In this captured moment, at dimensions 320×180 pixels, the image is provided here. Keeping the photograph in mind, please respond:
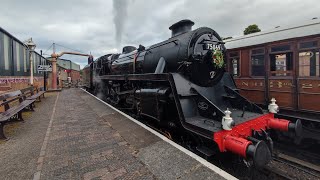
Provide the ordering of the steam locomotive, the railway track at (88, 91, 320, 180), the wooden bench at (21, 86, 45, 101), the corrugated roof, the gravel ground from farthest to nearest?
1. the wooden bench at (21, 86, 45, 101)
2. the corrugated roof
3. the railway track at (88, 91, 320, 180)
4. the steam locomotive
5. the gravel ground

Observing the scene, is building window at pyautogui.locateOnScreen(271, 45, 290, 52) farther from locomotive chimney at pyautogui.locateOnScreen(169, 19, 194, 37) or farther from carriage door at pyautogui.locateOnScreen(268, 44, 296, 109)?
locomotive chimney at pyautogui.locateOnScreen(169, 19, 194, 37)

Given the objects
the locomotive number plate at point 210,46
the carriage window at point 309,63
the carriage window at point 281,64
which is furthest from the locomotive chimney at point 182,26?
the carriage window at point 309,63

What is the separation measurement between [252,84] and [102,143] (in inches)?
222

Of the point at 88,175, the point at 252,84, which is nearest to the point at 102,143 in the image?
the point at 88,175

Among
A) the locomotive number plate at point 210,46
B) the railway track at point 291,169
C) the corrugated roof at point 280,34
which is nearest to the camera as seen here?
the railway track at point 291,169

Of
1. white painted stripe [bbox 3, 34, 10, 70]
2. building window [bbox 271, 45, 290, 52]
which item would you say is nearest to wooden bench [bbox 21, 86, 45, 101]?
white painted stripe [bbox 3, 34, 10, 70]

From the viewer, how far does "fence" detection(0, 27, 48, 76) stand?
9656mm

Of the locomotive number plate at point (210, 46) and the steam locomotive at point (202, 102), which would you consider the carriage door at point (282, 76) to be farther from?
the locomotive number plate at point (210, 46)

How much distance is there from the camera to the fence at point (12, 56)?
9656 millimetres

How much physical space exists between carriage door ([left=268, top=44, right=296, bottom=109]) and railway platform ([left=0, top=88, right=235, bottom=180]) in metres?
4.24

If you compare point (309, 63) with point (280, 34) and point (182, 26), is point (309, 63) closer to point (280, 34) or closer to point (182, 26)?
point (280, 34)

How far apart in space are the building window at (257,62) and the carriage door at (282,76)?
31 centimetres

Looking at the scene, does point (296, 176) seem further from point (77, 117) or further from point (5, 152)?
point (77, 117)

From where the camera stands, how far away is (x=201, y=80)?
5270 mm
